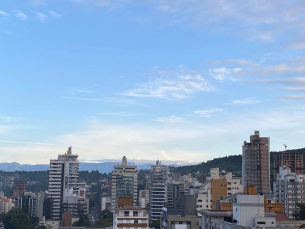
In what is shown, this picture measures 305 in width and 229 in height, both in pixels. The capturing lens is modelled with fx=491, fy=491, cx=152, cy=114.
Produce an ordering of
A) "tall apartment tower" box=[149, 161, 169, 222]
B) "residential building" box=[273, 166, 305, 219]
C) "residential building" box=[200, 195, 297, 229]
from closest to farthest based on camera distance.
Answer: "residential building" box=[200, 195, 297, 229]
"residential building" box=[273, 166, 305, 219]
"tall apartment tower" box=[149, 161, 169, 222]

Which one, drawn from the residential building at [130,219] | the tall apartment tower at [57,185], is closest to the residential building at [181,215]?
the residential building at [130,219]

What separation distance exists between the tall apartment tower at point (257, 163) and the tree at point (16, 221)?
6079 centimetres

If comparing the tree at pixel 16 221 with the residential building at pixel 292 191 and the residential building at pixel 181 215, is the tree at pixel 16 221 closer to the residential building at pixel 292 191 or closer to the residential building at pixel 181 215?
the residential building at pixel 181 215

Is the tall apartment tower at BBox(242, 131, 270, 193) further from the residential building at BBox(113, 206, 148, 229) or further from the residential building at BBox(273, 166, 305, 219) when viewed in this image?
the residential building at BBox(113, 206, 148, 229)

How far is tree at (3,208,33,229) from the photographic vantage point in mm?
135125

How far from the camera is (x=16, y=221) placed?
135375mm

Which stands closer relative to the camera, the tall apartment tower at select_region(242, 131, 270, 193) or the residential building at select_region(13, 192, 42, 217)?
the tall apartment tower at select_region(242, 131, 270, 193)

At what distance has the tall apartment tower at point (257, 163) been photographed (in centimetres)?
12369

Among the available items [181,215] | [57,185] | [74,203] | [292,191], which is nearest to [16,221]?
[74,203]

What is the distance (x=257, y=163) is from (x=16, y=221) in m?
67.3

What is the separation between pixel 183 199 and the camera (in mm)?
79062

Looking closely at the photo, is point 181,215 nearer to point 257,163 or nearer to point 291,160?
point 257,163

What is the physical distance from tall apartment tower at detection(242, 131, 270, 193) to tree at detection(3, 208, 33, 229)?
2393 inches

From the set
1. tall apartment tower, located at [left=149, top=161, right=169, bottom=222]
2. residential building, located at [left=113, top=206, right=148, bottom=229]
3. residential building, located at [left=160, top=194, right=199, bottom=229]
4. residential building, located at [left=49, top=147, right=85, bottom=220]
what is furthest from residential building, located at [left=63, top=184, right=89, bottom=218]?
residential building, located at [left=113, top=206, right=148, bottom=229]
